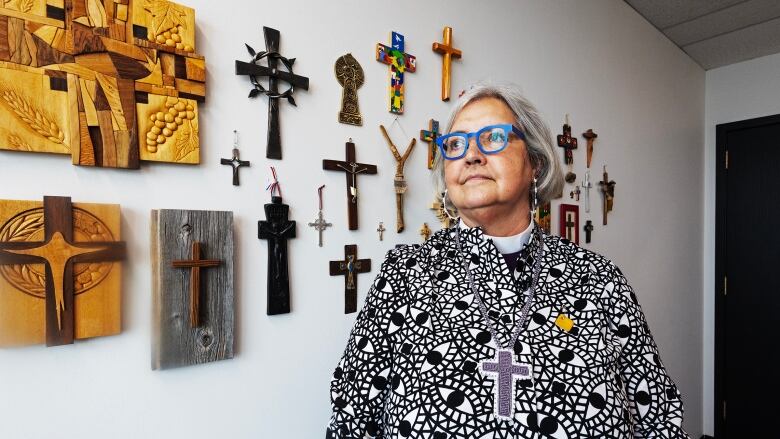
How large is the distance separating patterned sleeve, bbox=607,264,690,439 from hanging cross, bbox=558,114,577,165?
0.99m

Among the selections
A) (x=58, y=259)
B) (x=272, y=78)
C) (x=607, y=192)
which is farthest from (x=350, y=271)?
(x=607, y=192)

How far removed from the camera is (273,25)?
99 cm

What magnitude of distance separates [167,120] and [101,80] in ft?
0.39

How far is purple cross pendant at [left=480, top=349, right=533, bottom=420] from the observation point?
76 centimetres

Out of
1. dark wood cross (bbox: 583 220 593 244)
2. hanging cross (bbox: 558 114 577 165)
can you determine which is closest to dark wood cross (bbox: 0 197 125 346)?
hanging cross (bbox: 558 114 577 165)

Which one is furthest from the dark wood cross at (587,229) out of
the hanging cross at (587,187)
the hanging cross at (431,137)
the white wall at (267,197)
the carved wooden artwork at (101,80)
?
the carved wooden artwork at (101,80)

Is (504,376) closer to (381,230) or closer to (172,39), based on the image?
(381,230)

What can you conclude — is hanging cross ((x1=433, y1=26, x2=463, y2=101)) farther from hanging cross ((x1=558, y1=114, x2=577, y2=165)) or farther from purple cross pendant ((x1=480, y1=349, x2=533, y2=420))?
purple cross pendant ((x1=480, y1=349, x2=533, y2=420))

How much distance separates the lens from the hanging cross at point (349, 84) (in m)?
1.12

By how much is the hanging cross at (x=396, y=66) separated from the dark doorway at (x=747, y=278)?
264 centimetres

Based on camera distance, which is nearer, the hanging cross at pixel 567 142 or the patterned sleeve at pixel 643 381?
the patterned sleeve at pixel 643 381

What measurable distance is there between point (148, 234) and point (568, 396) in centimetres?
83

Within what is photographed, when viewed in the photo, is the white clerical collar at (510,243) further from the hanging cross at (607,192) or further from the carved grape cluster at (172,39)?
the hanging cross at (607,192)

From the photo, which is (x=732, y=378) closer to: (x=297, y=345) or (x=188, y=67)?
(x=297, y=345)
